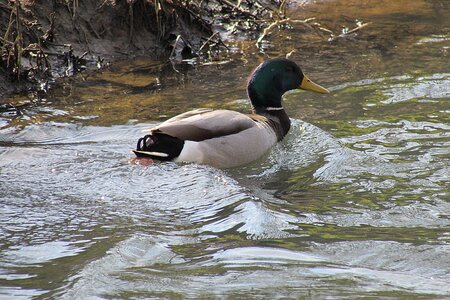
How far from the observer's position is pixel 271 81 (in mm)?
9211

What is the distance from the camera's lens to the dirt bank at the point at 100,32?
10453 millimetres

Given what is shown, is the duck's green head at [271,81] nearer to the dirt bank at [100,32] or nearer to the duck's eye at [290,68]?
the duck's eye at [290,68]

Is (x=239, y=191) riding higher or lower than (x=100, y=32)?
lower

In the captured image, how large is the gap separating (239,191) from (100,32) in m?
4.83

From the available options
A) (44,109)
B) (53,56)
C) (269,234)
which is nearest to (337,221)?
(269,234)

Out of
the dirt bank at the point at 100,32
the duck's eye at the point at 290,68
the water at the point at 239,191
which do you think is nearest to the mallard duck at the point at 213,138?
the water at the point at 239,191

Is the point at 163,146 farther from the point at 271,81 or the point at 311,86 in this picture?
the point at 311,86

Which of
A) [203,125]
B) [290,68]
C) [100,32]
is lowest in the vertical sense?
[203,125]

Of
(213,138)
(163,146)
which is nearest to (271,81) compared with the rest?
(213,138)

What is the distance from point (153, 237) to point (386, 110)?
376 centimetres

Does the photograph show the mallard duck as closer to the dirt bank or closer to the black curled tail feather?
the black curled tail feather

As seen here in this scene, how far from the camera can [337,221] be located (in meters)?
6.46

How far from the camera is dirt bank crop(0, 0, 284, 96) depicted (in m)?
10.5

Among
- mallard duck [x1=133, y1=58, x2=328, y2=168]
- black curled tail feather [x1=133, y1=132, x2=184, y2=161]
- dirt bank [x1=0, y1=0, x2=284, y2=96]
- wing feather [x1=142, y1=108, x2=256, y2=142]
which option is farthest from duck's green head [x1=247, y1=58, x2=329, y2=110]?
dirt bank [x1=0, y1=0, x2=284, y2=96]
